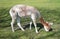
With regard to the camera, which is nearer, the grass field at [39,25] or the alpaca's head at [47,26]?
the grass field at [39,25]

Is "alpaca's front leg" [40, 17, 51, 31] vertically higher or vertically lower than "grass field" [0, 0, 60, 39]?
higher

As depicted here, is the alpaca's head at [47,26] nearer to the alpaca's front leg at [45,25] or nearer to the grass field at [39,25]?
the alpaca's front leg at [45,25]

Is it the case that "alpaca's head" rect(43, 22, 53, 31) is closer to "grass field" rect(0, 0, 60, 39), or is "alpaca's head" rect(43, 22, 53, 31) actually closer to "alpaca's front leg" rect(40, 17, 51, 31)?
"alpaca's front leg" rect(40, 17, 51, 31)

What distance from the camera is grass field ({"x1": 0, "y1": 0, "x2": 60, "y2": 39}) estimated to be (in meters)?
6.27

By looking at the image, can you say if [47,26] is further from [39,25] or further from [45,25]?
[39,25]

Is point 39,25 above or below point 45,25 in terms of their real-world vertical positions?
below

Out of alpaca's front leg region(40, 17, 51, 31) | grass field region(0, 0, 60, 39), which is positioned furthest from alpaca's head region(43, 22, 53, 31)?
grass field region(0, 0, 60, 39)

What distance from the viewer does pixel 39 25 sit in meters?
6.87

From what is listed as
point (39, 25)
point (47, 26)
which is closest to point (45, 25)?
point (47, 26)

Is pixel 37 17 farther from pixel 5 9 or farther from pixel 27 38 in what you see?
pixel 5 9

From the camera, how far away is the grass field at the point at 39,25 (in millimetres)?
6273

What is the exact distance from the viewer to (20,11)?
20.7 feet

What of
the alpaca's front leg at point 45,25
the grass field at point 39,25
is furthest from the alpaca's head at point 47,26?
the grass field at point 39,25

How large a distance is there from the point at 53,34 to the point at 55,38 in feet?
0.66
